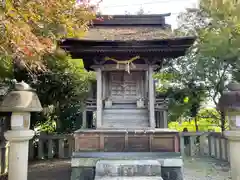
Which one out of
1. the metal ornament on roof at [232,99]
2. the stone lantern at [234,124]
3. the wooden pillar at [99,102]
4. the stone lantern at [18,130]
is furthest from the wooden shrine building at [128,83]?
the stone lantern at [18,130]

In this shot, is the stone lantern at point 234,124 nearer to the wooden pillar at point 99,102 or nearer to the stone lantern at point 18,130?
the wooden pillar at point 99,102

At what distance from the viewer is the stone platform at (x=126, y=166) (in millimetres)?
5270

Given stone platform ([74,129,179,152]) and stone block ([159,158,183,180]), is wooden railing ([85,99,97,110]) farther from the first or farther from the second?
stone block ([159,158,183,180])

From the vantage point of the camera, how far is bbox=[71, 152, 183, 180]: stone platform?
5270mm

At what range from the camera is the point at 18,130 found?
15.0 ft

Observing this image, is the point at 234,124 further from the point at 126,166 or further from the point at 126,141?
the point at 126,141

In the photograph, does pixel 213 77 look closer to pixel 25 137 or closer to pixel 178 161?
pixel 178 161

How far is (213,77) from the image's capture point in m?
9.29

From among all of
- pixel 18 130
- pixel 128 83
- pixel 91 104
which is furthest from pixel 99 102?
pixel 18 130

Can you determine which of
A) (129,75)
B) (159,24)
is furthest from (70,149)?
(159,24)

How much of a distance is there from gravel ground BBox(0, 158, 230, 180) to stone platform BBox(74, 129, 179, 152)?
1.18m

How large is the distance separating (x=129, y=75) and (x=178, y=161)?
11.3 feet

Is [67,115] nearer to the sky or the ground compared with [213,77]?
nearer to the ground

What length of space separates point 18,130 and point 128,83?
4.30m
